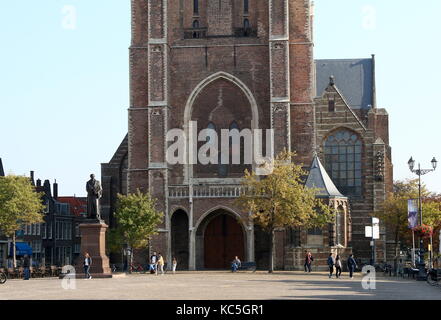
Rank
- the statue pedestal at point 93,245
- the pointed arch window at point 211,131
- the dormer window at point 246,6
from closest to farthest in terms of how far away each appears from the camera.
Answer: the statue pedestal at point 93,245 → the pointed arch window at point 211,131 → the dormer window at point 246,6

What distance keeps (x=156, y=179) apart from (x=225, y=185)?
14.2 ft

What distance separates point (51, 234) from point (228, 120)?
32.6m

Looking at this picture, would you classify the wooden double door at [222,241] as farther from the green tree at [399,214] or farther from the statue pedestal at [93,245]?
the statue pedestal at [93,245]

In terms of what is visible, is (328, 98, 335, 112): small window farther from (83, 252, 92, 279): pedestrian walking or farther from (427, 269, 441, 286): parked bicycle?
(83, 252, 92, 279): pedestrian walking

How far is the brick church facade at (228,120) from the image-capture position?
55906 millimetres

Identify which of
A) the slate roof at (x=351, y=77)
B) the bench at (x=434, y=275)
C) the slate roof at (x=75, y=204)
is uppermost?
the slate roof at (x=351, y=77)

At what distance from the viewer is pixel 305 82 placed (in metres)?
57.2

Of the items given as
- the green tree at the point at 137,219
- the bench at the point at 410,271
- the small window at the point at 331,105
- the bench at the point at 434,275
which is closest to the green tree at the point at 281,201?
the green tree at the point at 137,219

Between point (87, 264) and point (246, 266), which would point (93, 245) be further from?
point (246, 266)

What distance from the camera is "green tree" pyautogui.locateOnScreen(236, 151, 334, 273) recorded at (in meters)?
48.6

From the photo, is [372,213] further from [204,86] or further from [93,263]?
[93,263]

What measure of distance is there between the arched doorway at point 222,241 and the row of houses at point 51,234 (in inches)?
933

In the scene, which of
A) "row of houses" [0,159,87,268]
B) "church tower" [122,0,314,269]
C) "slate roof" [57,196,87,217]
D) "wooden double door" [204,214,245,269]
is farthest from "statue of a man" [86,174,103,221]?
"slate roof" [57,196,87,217]
